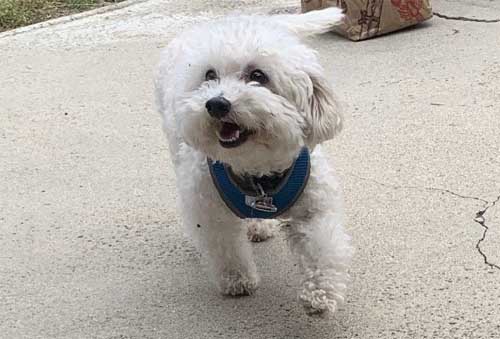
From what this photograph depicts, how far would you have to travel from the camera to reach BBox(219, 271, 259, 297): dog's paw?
3.57 metres

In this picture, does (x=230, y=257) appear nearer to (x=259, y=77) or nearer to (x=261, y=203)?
(x=261, y=203)

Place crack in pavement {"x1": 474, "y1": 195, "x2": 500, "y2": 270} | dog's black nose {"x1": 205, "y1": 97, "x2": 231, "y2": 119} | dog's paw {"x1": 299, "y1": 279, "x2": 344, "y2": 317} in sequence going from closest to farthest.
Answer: dog's black nose {"x1": 205, "y1": 97, "x2": 231, "y2": 119}, dog's paw {"x1": 299, "y1": 279, "x2": 344, "y2": 317}, crack in pavement {"x1": 474, "y1": 195, "x2": 500, "y2": 270}

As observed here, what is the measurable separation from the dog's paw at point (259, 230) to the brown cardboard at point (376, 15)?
307 cm

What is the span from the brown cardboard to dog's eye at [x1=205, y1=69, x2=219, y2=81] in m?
3.80

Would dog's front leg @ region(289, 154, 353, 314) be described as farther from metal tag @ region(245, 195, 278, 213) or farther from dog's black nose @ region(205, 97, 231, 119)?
dog's black nose @ region(205, 97, 231, 119)

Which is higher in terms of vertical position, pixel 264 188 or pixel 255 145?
pixel 255 145

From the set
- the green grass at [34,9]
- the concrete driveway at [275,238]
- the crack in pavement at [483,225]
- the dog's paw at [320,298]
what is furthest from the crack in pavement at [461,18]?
the dog's paw at [320,298]

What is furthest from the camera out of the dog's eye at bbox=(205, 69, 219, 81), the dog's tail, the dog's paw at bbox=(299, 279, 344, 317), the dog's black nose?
the dog's tail

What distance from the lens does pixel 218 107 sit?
2.90m

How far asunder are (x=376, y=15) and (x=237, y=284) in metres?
3.64

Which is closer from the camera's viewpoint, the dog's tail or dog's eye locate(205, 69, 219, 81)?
dog's eye locate(205, 69, 219, 81)

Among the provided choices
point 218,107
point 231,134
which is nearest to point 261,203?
point 231,134

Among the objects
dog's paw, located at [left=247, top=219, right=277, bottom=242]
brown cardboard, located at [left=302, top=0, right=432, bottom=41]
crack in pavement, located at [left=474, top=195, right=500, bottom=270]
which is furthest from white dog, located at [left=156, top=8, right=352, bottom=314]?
brown cardboard, located at [left=302, top=0, right=432, bottom=41]

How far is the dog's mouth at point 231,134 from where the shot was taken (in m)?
2.96
